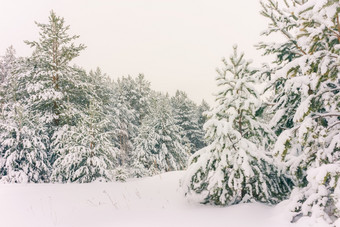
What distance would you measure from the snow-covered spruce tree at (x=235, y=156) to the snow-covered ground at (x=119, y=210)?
1.09ft

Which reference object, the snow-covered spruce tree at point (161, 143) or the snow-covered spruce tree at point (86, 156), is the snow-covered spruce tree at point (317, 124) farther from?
the snow-covered spruce tree at point (161, 143)

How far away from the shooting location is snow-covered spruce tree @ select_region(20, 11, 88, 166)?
1483 centimetres

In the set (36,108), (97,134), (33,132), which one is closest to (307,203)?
(97,134)

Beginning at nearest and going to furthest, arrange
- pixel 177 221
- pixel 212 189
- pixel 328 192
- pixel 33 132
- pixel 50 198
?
pixel 328 192 → pixel 177 221 → pixel 212 189 → pixel 50 198 → pixel 33 132

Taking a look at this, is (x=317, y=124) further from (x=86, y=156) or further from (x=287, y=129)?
(x=86, y=156)

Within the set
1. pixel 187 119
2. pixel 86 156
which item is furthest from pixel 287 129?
pixel 187 119

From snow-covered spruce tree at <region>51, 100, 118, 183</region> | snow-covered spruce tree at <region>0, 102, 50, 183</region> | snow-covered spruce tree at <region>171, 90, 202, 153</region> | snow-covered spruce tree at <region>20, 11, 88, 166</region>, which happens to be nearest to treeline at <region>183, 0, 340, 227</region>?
snow-covered spruce tree at <region>51, 100, 118, 183</region>

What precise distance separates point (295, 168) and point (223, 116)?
168cm

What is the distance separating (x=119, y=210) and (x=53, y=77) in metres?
12.2

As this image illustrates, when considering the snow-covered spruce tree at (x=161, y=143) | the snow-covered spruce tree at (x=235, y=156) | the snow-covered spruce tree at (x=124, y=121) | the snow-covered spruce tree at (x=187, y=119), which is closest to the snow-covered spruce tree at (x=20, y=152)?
the snow-covered spruce tree at (x=235, y=156)

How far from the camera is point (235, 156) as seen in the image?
4984 millimetres

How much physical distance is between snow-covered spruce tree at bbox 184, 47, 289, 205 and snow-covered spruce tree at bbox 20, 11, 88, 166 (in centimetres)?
1102

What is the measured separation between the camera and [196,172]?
5363 millimetres

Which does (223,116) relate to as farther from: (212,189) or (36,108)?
(36,108)
